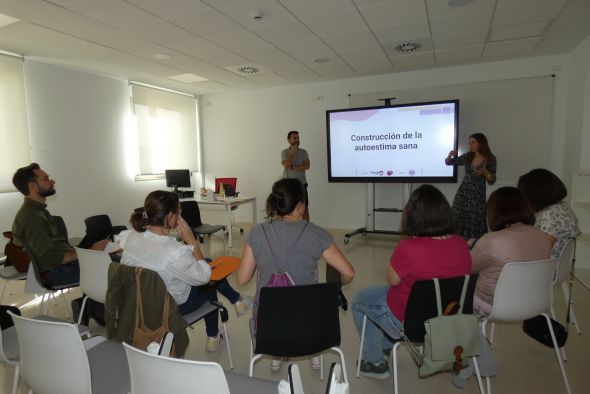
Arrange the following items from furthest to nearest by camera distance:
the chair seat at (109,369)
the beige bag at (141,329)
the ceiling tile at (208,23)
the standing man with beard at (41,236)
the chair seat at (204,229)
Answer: the chair seat at (204,229)
the ceiling tile at (208,23)
the standing man with beard at (41,236)
the beige bag at (141,329)
the chair seat at (109,369)

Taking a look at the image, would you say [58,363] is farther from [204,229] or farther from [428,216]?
[204,229]

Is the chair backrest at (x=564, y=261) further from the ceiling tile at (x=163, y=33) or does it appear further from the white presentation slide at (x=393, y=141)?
the ceiling tile at (x=163, y=33)

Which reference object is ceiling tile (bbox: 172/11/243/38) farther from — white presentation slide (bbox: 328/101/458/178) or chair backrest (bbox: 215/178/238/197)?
chair backrest (bbox: 215/178/238/197)

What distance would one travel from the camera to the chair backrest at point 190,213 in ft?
16.0

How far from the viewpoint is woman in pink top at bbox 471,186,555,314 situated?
6.37 feet

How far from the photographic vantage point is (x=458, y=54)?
4.84 meters

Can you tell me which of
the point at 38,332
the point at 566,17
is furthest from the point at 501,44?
the point at 38,332

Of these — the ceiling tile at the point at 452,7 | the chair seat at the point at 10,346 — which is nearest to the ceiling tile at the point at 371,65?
the ceiling tile at the point at 452,7

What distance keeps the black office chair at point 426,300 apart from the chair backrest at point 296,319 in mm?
352

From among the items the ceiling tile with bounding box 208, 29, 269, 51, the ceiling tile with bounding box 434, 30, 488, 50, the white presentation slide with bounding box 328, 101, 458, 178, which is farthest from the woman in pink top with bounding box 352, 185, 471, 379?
the white presentation slide with bounding box 328, 101, 458, 178

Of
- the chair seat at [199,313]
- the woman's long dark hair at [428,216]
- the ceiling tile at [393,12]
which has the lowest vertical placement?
the chair seat at [199,313]

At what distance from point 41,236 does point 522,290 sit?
303cm

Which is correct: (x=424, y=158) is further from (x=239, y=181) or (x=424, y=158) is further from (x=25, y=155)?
(x=25, y=155)

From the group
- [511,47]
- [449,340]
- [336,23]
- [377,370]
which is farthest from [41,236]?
[511,47]
